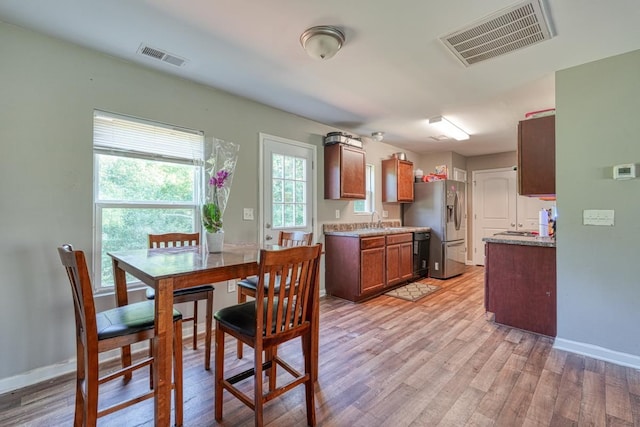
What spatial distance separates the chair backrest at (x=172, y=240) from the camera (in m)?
2.34

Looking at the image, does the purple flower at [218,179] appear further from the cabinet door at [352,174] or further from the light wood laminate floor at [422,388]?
the cabinet door at [352,174]

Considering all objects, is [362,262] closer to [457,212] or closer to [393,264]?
[393,264]

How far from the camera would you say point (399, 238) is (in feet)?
14.4

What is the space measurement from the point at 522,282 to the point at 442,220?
2.21 m

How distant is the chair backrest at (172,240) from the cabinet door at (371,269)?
2.02 meters

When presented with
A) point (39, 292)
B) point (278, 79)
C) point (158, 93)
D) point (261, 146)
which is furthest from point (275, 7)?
point (39, 292)

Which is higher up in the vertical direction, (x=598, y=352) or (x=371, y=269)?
(x=371, y=269)

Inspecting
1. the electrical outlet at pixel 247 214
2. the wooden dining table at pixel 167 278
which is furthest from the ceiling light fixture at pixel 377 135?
the wooden dining table at pixel 167 278

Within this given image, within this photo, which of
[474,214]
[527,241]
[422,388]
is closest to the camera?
[422,388]

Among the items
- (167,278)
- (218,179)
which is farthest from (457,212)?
(167,278)

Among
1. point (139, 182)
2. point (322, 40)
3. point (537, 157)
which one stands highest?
point (322, 40)

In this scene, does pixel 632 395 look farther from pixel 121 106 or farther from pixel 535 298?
pixel 121 106

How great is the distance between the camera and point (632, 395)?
6.04ft

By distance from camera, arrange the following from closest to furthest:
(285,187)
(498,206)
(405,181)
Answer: (285,187) < (405,181) < (498,206)
